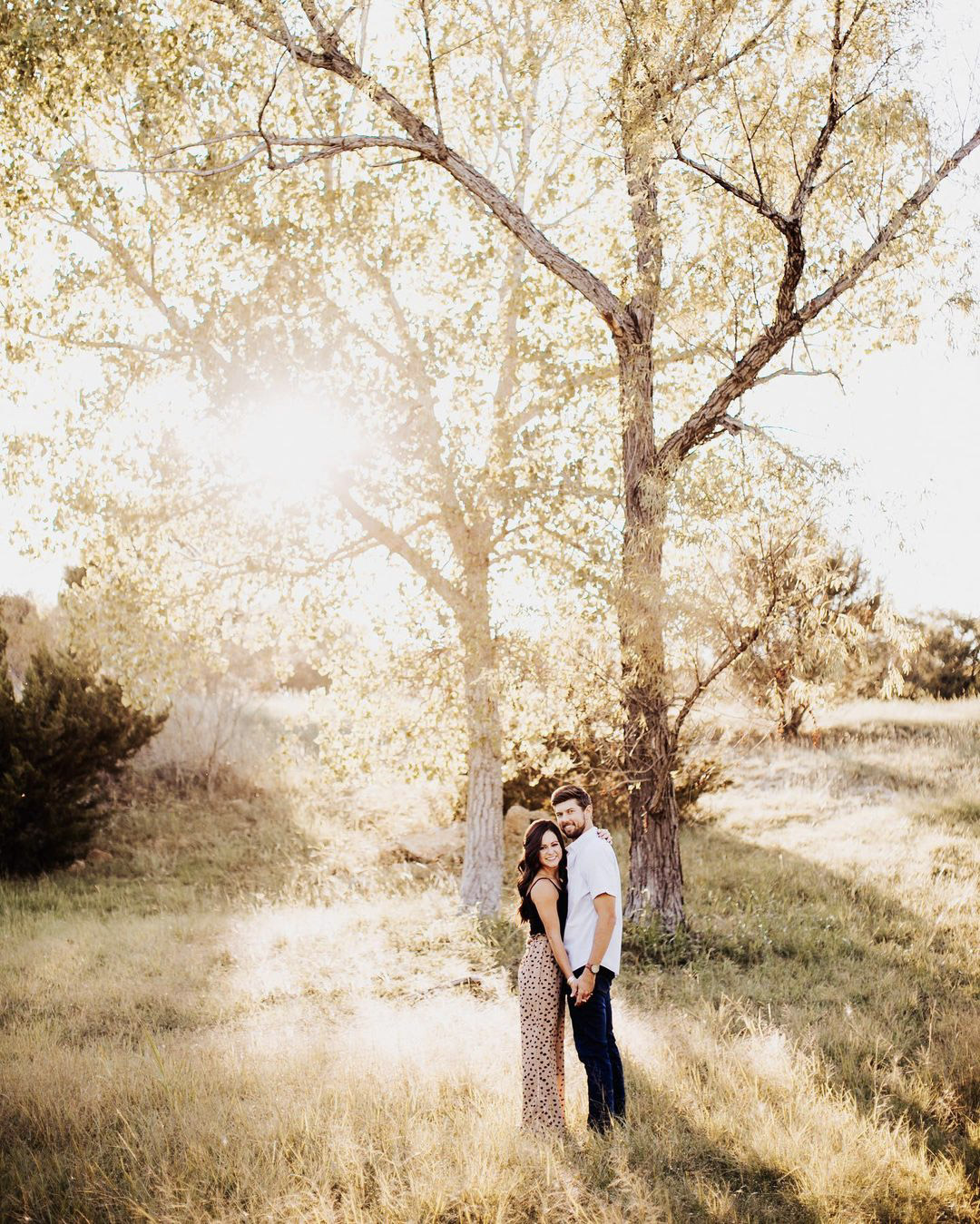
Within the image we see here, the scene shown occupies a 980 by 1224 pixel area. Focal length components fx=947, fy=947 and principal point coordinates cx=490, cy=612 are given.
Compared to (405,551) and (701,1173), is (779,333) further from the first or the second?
(701,1173)

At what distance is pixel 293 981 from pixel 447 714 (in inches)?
160

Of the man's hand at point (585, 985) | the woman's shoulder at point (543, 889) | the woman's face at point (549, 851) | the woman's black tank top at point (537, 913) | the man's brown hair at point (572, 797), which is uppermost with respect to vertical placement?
the man's brown hair at point (572, 797)

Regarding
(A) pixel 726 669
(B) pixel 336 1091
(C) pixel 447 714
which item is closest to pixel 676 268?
(A) pixel 726 669

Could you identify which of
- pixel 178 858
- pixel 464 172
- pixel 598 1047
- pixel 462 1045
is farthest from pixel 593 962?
pixel 178 858

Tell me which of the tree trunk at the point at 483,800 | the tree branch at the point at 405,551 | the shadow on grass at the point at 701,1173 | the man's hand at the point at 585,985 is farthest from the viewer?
the tree branch at the point at 405,551

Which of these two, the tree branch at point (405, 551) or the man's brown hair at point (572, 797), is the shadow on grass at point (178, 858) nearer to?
the tree branch at point (405, 551)

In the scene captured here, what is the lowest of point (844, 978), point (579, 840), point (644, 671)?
point (844, 978)

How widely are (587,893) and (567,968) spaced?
39 centimetres

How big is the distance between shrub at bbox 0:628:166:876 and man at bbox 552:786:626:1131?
40.0 feet

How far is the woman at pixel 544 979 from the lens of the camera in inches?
191

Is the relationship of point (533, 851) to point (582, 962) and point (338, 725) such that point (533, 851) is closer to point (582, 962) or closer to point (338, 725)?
point (582, 962)

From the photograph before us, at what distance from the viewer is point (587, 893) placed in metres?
4.89

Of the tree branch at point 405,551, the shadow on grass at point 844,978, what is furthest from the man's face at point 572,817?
the tree branch at point 405,551

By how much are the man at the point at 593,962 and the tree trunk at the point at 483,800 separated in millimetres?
6157
